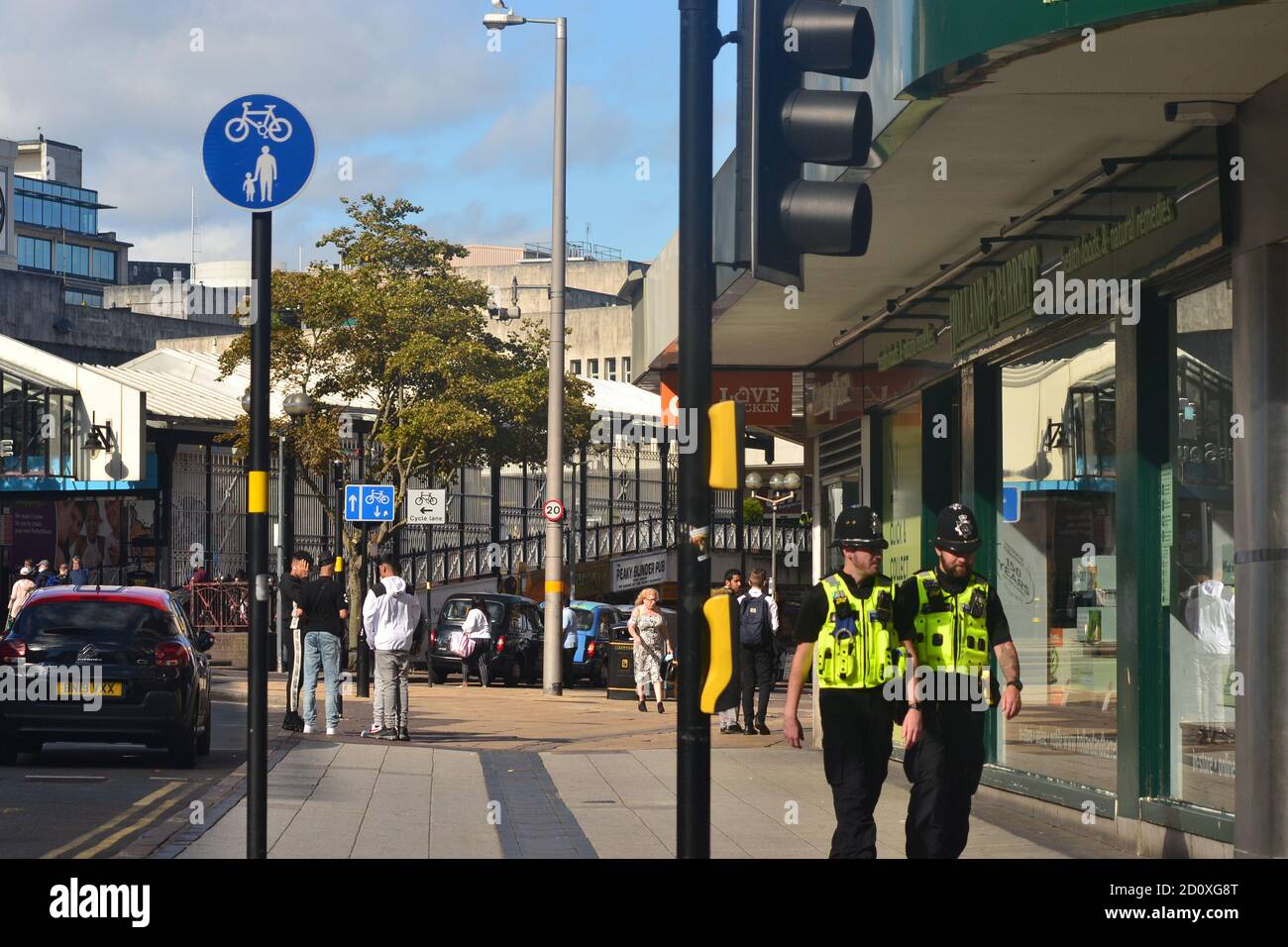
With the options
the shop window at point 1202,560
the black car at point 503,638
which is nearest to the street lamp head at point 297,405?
the black car at point 503,638

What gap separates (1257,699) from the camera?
30.5ft

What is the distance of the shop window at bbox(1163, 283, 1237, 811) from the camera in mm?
10203

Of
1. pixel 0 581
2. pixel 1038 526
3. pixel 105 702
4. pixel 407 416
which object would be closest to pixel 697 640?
pixel 1038 526

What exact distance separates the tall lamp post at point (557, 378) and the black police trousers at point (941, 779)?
66.8 ft

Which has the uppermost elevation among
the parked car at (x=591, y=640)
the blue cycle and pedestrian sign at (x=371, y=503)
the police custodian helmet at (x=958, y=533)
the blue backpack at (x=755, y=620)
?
the blue cycle and pedestrian sign at (x=371, y=503)

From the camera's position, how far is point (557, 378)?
30.4 m

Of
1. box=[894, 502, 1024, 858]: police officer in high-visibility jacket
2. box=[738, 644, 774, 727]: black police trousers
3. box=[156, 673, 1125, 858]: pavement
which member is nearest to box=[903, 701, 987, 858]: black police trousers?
box=[894, 502, 1024, 858]: police officer in high-visibility jacket

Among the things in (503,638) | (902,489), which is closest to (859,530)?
(902,489)

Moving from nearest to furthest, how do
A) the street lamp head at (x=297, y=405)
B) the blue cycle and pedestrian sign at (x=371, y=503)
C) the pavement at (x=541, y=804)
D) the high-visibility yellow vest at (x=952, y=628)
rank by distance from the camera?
the high-visibility yellow vest at (x=952, y=628) → the pavement at (x=541, y=804) → the blue cycle and pedestrian sign at (x=371, y=503) → the street lamp head at (x=297, y=405)

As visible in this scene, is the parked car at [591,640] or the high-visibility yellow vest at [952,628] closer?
the high-visibility yellow vest at [952,628]

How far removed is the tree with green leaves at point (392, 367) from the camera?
4069 cm

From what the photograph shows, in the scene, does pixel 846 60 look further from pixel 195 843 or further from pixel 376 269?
pixel 376 269

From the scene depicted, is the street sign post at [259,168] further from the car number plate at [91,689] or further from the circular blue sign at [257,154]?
the car number plate at [91,689]
